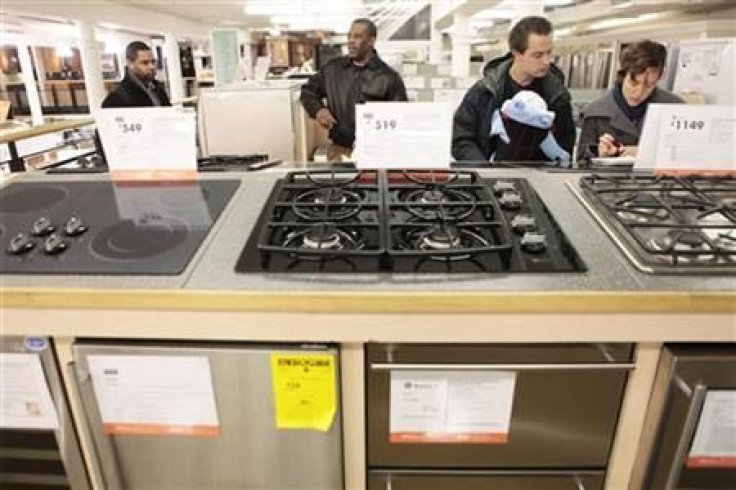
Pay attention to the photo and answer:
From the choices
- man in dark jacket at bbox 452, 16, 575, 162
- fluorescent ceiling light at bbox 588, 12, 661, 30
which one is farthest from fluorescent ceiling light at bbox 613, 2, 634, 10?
man in dark jacket at bbox 452, 16, 575, 162

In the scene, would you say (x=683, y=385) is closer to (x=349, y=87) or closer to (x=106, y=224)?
(x=106, y=224)

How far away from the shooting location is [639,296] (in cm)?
72

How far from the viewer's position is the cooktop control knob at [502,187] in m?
1.05

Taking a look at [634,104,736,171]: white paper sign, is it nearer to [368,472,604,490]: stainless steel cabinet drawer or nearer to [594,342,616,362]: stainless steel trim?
[594,342,616,362]: stainless steel trim

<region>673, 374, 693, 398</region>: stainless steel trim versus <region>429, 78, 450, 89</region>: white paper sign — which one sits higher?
<region>429, 78, 450, 89</region>: white paper sign

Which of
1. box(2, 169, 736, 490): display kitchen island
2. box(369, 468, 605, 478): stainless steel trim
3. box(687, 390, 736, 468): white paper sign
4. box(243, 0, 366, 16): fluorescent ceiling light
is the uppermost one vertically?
box(243, 0, 366, 16): fluorescent ceiling light

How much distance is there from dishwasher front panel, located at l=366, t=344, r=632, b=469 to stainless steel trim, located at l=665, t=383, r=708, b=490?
0.31 feet

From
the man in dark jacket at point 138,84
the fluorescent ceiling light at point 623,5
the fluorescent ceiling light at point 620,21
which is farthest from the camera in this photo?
the fluorescent ceiling light at point 620,21

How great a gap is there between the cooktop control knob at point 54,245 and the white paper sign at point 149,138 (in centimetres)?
25

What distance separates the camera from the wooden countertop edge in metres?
0.72

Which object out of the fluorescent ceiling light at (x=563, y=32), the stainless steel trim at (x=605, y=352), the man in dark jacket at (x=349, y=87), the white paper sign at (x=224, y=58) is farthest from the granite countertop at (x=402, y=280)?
the fluorescent ceiling light at (x=563, y=32)

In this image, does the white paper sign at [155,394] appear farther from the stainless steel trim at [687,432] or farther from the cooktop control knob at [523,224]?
the stainless steel trim at [687,432]

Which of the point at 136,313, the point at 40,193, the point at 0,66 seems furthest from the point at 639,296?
the point at 0,66

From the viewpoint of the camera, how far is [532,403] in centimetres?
84
